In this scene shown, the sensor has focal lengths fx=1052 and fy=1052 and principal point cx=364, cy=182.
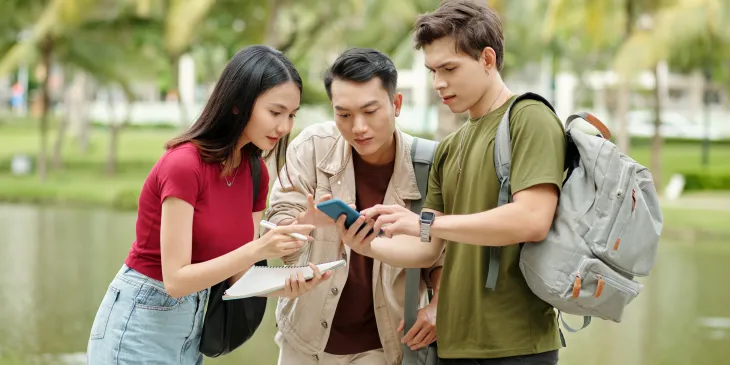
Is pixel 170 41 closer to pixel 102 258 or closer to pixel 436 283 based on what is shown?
pixel 102 258

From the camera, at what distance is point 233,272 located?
3059 mm

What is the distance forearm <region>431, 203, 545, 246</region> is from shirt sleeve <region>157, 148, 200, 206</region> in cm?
74

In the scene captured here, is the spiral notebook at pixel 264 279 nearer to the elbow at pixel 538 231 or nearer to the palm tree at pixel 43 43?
the elbow at pixel 538 231

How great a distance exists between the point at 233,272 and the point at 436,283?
2.94 feet

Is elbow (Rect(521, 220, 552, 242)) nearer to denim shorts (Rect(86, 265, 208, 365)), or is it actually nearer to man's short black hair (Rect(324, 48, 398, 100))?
man's short black hair (Rect(324, 48, 398, 100))

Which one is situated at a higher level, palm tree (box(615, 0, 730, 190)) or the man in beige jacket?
palm tree (box(615, 0, 730, 190))

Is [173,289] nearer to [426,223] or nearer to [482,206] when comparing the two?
[426,223]

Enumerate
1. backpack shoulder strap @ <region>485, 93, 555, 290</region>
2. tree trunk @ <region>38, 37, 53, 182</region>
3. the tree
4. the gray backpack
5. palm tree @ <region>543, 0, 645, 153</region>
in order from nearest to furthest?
the gray backpack
backpack shoulder strap @ <region>485, 93, 555, 290</region>
palm tree @ <region>543, 0, 645, 153</region>
the tree
tree trunk @ <region>38, 37, 53, 182</region>

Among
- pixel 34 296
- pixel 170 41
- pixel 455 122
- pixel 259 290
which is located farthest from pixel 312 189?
pixel 170 41

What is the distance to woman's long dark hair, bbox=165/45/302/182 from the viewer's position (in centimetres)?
319

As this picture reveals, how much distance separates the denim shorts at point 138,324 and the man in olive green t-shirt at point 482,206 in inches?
24.0

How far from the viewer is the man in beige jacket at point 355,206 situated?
355 cm

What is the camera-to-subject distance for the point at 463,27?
10.6 feet

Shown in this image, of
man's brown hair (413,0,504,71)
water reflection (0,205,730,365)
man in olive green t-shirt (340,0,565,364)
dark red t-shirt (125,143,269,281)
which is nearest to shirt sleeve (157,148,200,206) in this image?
dark red t-shirt (125,143,269,281)
